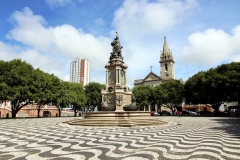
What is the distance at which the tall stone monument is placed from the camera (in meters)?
20.7

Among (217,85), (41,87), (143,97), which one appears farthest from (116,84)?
(143,97)

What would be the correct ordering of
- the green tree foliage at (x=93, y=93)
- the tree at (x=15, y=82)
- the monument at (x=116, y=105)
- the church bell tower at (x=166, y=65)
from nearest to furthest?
the monument at (x=116, y=105), the tree at (x=15, y=82), the green tree foliage at (x=93, y=93), the church bell tower at (x=166, y=65)

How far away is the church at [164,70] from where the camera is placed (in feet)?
260

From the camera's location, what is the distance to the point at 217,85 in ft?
125

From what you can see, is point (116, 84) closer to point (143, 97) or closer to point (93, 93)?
point (93, 93)

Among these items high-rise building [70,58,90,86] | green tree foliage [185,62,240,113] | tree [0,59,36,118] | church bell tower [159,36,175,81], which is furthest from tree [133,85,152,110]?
high-rise building [70,58,90,86]

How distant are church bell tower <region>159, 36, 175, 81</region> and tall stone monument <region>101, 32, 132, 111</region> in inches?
2348

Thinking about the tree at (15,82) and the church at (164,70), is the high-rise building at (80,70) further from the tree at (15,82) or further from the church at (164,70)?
the tree at (15,82)

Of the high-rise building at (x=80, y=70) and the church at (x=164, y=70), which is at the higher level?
the high-rise building at (x=80, y=70)

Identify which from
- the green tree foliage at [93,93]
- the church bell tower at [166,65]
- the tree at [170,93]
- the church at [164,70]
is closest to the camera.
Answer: the tree at [170,93]

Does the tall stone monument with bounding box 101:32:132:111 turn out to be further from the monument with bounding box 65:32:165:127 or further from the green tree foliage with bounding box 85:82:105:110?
the green tree foliage with bounding box 85:82:105:110

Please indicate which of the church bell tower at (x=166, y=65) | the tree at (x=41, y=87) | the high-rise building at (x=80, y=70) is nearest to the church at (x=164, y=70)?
the church bell tower at (x=166, y=65)

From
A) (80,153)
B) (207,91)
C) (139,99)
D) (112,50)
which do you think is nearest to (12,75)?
(112,50)

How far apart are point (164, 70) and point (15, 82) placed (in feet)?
207
